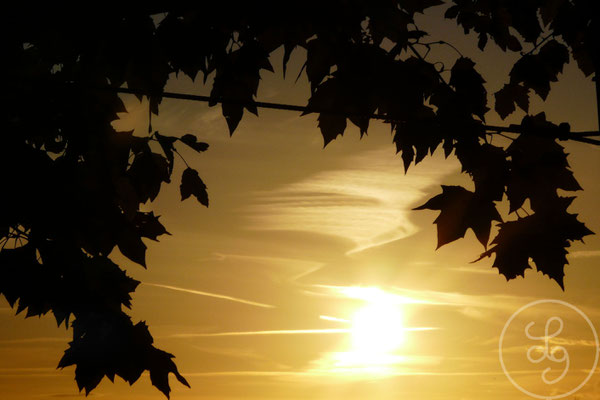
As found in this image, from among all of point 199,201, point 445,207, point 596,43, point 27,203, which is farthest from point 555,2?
point 27,203

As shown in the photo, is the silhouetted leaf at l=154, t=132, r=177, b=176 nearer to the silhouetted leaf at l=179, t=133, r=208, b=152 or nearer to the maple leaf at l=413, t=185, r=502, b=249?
the silhouetted leaf at l=179, t=133, r=208, b=152

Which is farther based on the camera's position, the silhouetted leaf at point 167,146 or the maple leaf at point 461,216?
the silhouetted leaf at point 167,146

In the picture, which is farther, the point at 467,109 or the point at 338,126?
the point at 467,109

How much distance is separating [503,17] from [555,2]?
Answer: 562 mm

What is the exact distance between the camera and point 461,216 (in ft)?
10.4

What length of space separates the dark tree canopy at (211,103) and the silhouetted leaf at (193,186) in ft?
0.82

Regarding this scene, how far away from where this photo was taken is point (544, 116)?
11.4 feet

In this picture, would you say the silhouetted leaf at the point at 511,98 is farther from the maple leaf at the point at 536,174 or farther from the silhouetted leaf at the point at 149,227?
the silhouetted leaf at the point at 149,227

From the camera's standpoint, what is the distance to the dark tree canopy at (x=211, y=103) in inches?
114

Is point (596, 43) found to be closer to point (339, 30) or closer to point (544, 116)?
point (544, 116)

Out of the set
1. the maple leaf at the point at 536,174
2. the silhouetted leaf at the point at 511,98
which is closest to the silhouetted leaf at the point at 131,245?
the maple leaf at the point at 536,174

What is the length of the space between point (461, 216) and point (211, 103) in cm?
126

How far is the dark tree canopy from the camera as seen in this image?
9.51ft

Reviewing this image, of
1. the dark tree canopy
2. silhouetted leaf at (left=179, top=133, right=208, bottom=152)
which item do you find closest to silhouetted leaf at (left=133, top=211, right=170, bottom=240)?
the dark tree canopy
